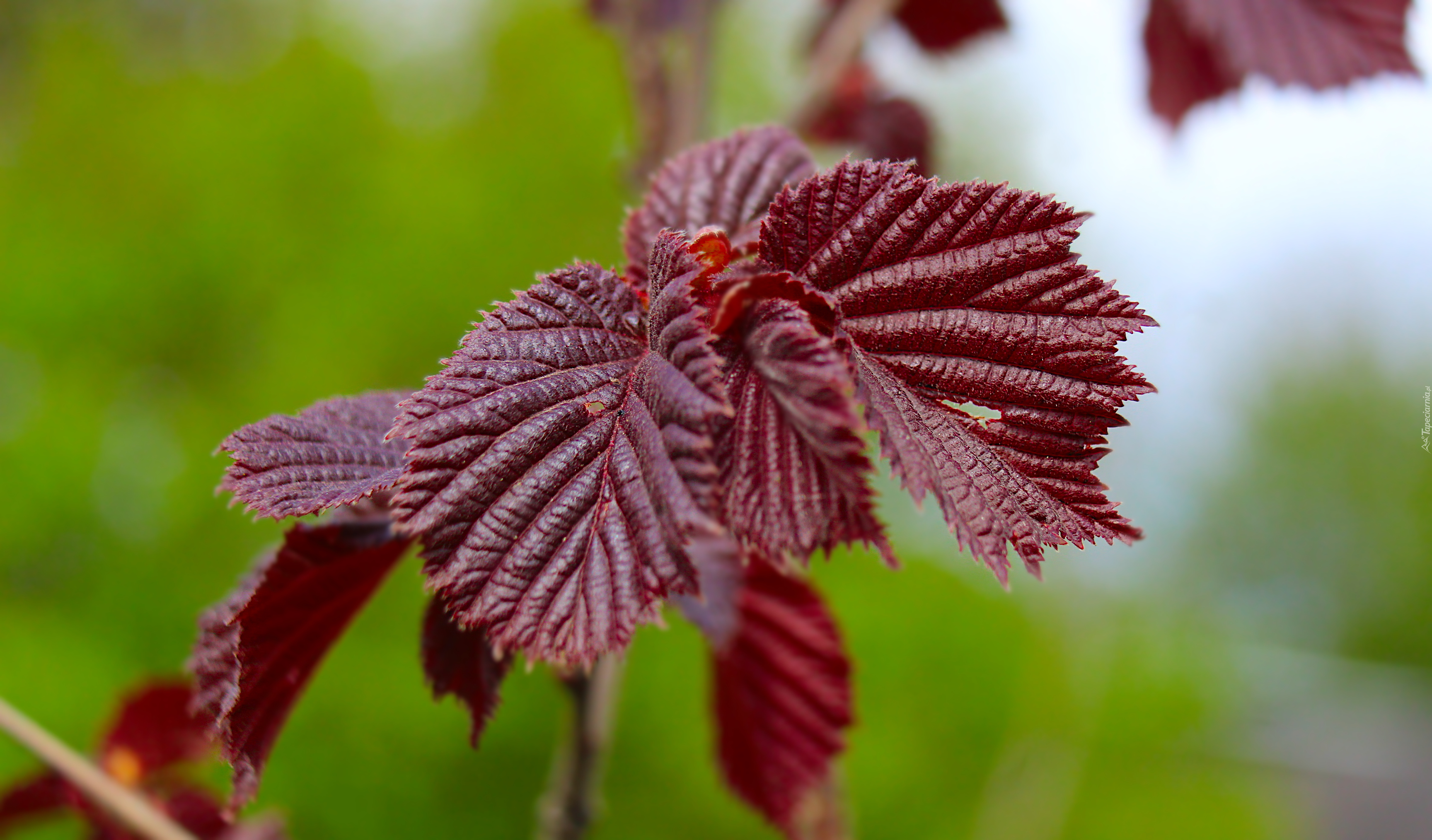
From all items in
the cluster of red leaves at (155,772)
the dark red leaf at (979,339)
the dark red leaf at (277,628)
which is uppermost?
the dark red leaf at (979,339)

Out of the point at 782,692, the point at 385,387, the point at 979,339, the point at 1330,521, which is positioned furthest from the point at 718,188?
the point at 1330,521

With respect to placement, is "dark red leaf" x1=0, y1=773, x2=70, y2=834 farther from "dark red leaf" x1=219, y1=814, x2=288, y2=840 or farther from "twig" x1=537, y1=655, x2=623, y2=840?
"twig" x1=537, y1=655, x2=623, y2=840

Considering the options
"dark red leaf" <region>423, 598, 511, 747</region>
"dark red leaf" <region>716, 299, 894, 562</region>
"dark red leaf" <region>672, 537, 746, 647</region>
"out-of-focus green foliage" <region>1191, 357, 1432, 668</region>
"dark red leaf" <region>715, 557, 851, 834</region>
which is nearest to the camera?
"dark red leaf" <region>716, 299, 894, 562</region>

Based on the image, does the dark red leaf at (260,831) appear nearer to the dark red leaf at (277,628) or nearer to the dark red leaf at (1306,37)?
the dark red leaf at (277,628)

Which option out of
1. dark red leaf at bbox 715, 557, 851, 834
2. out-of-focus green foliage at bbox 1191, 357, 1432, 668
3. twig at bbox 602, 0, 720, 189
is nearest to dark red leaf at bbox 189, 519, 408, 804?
dark red leaf at bbox 715, 557, 851, 834

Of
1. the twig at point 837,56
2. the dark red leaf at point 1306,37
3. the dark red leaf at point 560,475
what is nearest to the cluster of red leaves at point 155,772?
the dark red leaf at point 560,475

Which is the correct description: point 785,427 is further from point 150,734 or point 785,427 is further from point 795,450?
point 150,734
